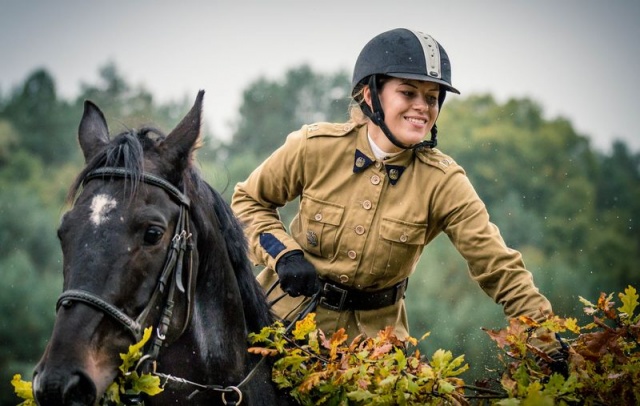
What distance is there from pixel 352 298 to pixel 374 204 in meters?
0.56

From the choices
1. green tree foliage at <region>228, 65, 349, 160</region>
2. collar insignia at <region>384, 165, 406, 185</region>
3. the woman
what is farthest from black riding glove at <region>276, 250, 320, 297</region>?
green tree foliage at <region>228, 65, 349, 160</region>

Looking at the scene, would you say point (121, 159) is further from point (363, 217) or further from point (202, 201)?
point (363, 217)

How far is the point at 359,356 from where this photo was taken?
3.91 metres

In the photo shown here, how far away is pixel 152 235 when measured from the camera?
3650 millimetres

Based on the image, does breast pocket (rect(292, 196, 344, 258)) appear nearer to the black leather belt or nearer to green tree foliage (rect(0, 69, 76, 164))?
the black leather belt

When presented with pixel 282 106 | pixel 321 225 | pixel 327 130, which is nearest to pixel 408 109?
pixel 327 130

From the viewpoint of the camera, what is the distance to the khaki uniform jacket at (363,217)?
15.8ft

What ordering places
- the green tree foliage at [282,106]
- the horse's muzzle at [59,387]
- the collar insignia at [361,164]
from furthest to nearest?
the green tree foliage at [282,106] → the collar insignia at [361,164] → the horse's muzzle at [59,387]

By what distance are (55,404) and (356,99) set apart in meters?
2.88

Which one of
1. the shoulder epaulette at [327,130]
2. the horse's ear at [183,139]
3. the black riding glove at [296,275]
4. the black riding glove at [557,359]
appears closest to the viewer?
the horse's ear at [183,139]

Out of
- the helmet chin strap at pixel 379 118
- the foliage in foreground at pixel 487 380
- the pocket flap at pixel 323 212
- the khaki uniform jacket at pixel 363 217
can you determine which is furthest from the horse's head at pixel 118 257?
the helmet chin strap at pixel 379 118

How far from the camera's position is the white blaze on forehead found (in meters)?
3.52

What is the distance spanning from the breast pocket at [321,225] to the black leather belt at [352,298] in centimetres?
20

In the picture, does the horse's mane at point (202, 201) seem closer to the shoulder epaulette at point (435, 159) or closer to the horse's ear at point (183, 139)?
the horse's ear at point (183, 139)
